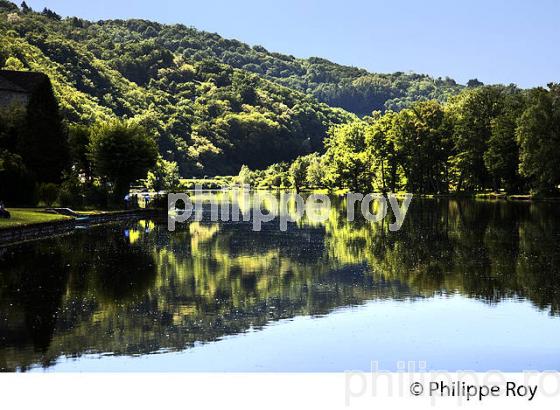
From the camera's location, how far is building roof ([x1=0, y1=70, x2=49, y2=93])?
219 ft

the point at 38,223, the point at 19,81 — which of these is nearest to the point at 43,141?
the point at 19,81

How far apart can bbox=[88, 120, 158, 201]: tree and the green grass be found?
15.2 m

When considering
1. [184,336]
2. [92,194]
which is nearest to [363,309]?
[184,336]

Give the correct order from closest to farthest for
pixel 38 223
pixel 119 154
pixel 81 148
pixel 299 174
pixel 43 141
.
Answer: pixel 38 223 < pixel 43 141 < pixel 119 154 < pixel 81 148 < pixel 299 174

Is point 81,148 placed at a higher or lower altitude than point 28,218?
higher

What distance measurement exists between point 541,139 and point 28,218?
56.7 meters

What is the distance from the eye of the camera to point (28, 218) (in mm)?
39281

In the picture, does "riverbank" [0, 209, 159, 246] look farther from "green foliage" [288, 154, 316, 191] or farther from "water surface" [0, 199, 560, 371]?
"green foliage" [288, 154, 316, 191]

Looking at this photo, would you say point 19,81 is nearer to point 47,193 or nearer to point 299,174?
point 47,193

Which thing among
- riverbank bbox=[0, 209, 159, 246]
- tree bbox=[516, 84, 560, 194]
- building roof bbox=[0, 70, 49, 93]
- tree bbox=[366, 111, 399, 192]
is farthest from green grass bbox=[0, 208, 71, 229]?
tree bbox=[366, 111, 399, 192]
